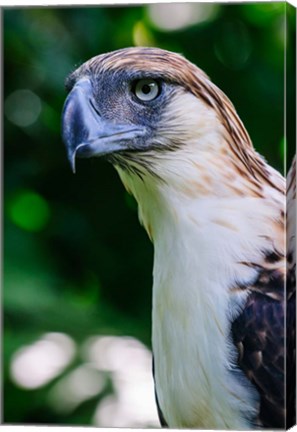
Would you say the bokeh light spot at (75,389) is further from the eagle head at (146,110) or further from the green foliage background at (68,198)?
the eagle head at (146,110)

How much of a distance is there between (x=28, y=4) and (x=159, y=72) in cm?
60

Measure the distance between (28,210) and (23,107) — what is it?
309 mm

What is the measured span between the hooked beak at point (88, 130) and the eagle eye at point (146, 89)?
8cm

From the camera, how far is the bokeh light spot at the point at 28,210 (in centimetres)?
363

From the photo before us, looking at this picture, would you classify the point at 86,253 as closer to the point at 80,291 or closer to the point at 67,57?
the point at 80,291

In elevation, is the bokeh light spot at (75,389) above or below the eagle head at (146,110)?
below

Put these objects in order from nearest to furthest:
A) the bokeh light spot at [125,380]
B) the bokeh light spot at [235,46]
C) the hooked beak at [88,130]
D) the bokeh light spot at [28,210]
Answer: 1. the hooked beak at [88,130]
2. the bokeh light spot at [235,46]
3. the bokeh light spot at [125,380]
4. the bokeh light spot at [28,210]

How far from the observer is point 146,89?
125 inches

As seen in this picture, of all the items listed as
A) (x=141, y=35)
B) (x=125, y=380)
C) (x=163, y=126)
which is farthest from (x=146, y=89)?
(x=125, y=380)

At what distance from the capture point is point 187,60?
3.29 meters

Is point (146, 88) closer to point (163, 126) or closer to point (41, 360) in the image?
point (163, 126)

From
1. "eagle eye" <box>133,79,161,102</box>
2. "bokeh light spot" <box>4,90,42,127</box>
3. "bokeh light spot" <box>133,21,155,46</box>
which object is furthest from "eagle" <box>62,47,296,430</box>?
"bokeh light spot" <box>4,90,42,127</box>

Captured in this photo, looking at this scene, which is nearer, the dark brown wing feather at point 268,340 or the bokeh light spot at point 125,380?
the dark brown wing feather at point 268,340

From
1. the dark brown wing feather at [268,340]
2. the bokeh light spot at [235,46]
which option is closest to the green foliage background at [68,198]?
the bokeh light spot at [235,46]
